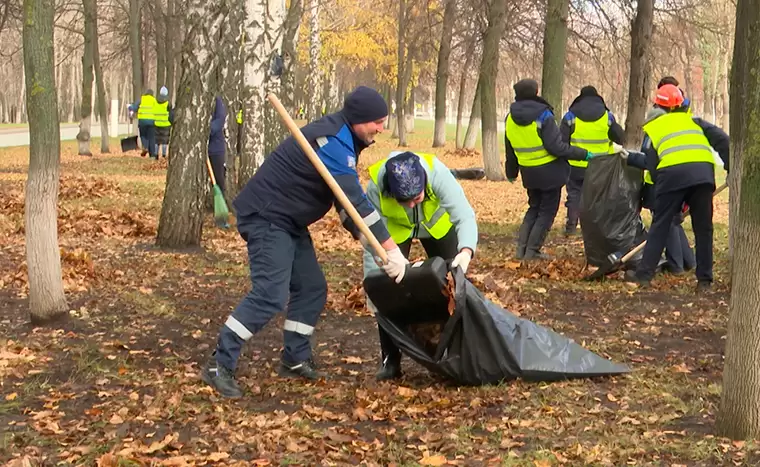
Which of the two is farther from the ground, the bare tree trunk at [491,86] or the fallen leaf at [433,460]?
the bare tree trunk at [491,86]

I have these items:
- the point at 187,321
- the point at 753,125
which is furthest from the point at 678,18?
the point at 753,125

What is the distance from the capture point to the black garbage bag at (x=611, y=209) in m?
9.20

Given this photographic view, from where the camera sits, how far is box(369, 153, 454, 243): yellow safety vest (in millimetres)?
5645

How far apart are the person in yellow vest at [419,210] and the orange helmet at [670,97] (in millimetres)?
3170

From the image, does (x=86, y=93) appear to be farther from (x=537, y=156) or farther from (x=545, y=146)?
(x=545, y=146)

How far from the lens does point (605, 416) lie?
4828 millimetres

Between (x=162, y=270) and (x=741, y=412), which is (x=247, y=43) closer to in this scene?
(x=162, y=270)

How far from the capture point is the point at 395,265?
5.25m

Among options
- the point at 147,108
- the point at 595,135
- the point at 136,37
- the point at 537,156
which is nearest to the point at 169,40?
the point at 136,37

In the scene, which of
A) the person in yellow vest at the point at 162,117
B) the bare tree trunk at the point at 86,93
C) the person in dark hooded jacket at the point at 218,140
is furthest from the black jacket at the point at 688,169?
the bare tree trunk at the point at 86,93

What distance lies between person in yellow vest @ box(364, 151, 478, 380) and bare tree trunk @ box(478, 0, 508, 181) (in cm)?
1471

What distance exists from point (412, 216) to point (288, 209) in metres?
0.75

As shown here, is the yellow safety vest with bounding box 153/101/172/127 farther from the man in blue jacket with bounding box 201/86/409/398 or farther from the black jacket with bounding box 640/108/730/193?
the man in blue jacket with bounding box 201/86/409/398

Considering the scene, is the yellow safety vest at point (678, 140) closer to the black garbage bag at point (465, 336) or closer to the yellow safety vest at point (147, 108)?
the black garbage bag at point (465, 336)
